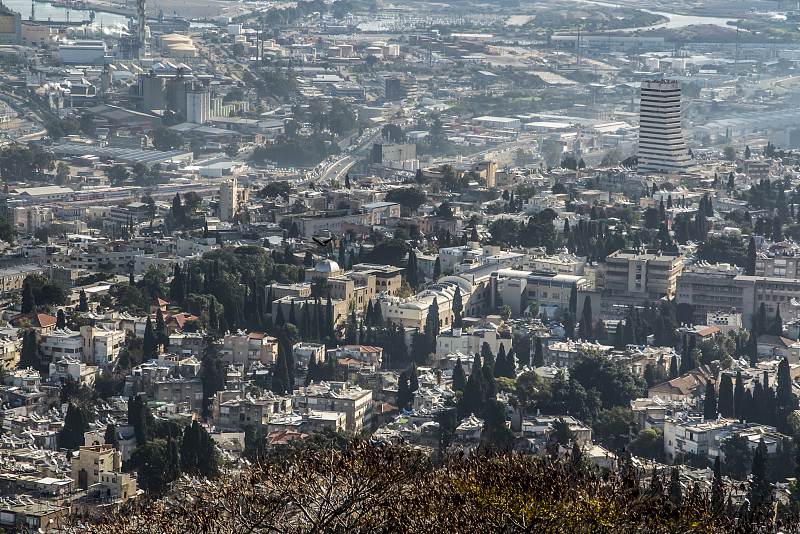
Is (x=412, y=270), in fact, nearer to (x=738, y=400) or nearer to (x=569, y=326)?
(x=569, y=326)

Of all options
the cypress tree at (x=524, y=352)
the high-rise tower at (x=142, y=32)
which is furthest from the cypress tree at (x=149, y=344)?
the high-rise tower at (x=142, y=32)

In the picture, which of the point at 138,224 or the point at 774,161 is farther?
the point at 774,161

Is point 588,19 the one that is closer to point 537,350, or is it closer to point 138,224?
point 138,224

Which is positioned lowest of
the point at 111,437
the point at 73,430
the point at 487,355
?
the point at 73,430

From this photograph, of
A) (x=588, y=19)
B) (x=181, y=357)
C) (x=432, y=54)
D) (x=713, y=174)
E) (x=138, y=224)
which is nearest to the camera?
(x=181, y=357)

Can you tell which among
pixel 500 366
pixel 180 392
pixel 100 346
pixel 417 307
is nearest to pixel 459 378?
pixel 500 366

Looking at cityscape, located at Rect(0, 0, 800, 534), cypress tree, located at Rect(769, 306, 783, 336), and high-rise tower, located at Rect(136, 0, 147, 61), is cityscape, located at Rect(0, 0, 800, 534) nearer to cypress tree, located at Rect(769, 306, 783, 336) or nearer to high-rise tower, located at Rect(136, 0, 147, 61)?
cypress tree, located at Rect(769, 306, 783, 336)

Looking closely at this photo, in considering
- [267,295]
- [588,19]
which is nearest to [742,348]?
[267,295]
